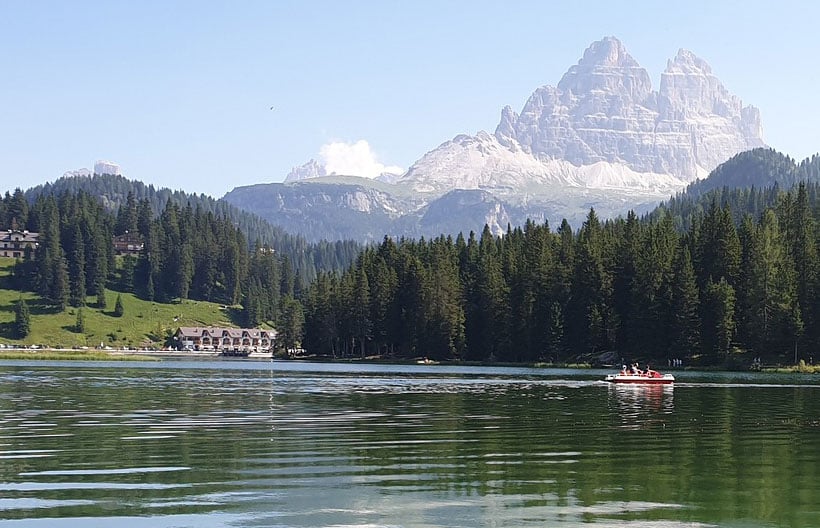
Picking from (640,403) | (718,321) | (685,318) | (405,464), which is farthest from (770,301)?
(405,464)

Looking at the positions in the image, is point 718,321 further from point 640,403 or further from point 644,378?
point 640,403

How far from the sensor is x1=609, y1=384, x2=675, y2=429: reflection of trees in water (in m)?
58.5

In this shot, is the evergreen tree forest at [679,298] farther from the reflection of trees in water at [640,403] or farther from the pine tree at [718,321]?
the reflection of trees in water at [640,403]

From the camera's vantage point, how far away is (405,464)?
36625 millimetres

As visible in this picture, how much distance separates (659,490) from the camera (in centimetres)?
3102

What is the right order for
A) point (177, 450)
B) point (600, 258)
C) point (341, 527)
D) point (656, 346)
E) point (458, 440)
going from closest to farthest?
point (341, 527) → point (177, 450) → point (458, 440) → point (656, 346) → point (600, 258)

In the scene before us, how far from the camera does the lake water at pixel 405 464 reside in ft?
88.4

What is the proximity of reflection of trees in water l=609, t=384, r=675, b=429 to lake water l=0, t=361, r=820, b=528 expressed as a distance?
0.38m

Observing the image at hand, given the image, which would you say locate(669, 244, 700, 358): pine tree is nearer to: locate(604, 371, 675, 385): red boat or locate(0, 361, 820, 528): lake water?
locate(604, 371, 675, 385): red boat

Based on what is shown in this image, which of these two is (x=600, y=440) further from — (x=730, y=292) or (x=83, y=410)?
(x=730, y=292)

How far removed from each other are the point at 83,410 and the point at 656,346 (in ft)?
402

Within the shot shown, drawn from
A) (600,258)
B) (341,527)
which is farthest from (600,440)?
(600,258)

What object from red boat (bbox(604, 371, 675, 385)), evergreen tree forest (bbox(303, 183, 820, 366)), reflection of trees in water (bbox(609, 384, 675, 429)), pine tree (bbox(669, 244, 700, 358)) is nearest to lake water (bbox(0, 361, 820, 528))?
reflection of trees in water (bbox(609, 384, 675, 429))

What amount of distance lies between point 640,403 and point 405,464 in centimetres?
4228
